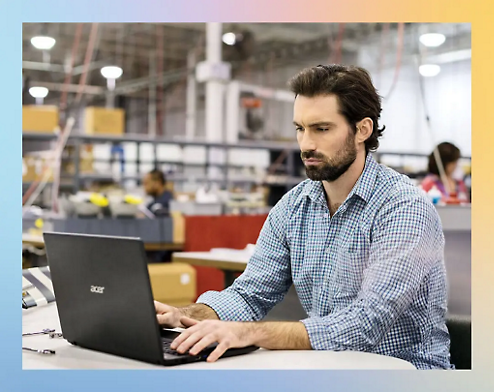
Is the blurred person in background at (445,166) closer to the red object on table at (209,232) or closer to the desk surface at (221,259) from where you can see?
the red object on table at (209,232)

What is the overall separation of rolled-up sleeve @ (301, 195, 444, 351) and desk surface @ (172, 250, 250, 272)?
142 cm

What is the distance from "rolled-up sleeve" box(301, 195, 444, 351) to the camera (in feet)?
4.77

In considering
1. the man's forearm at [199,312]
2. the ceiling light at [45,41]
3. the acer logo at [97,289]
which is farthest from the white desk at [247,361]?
the ceiling light at [45,41]

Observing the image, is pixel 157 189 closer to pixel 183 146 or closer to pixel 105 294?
pixel 183 146

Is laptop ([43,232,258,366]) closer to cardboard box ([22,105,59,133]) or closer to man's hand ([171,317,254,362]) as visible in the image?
man's hand ([171,317,254,362])

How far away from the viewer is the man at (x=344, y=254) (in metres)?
1.48

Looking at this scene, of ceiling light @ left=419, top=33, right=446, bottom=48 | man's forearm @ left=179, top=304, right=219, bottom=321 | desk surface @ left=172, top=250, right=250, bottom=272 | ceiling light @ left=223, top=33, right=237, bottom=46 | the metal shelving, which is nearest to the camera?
man's forearm @ left=179, top=304, right=219, bottom=321

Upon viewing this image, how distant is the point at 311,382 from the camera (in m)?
1.32

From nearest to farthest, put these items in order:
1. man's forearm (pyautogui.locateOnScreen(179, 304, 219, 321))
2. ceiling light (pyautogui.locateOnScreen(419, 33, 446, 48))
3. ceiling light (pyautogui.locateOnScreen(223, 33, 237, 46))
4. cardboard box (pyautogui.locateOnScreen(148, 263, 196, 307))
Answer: man's forearm (pyautogui.locateOnScreen(179, 304, 219, 321)) → cardboard box (pyautogui.locateOnScreen(148, 263, 196, 307)) → ceiling light (pyautogui.locateOnScreen(419, 33, 446, 48)) → ceiling light (pyautogui.locateOnScreen(223, 33, 237, 46))

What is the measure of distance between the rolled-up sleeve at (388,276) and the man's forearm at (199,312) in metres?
0.34

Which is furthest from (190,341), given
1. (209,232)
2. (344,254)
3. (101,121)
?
(101,121)

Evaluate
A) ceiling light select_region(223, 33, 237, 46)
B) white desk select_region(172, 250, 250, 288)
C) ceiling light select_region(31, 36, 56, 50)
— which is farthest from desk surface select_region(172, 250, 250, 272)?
ceiling light select_region(223, 33, 237, 46)

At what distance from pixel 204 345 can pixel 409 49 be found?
36.1 ft

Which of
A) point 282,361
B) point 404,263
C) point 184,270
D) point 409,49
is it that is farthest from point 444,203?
point 409,49
